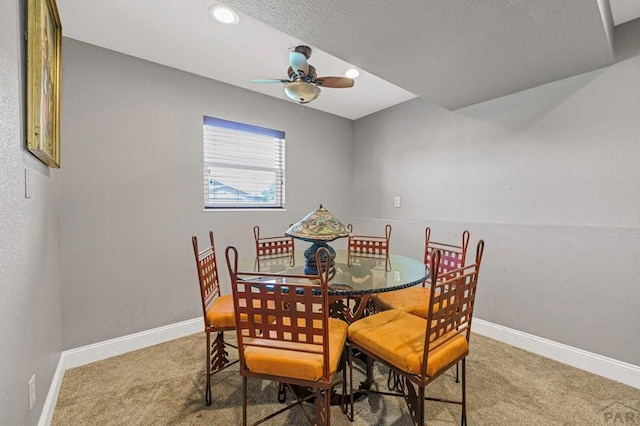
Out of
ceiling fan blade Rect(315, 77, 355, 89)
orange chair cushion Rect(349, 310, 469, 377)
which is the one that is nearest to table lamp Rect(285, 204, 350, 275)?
orange chair cushion Rect(349, 310, 469, 377)

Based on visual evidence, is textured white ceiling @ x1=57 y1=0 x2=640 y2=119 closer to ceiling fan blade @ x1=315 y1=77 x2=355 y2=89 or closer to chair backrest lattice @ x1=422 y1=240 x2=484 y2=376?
ceiling fan blade @ x1=315 y1=77 x2=355 y2=89

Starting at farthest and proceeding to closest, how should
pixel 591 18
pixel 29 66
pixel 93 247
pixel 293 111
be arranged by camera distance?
pixel 293 111 < pixel 93 247 < pixel 591 18 < pixel 29 66

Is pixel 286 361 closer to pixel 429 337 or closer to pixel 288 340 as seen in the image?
pixel 288 340

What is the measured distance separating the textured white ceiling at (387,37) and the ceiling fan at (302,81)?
0.44 feet

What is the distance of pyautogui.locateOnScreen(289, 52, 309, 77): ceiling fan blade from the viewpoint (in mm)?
2029

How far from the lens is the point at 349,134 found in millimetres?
4039

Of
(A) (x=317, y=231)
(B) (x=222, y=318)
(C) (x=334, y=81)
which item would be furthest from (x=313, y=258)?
(C) (x=334, y=81)

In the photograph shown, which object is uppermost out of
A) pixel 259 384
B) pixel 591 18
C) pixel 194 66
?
pixel 194 66

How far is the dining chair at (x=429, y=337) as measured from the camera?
46.8 inches

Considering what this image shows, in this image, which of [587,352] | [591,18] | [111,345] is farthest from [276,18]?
[587,352]

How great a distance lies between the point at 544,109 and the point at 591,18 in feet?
3.00

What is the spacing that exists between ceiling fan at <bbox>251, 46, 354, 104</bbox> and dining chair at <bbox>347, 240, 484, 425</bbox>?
149 centimetres

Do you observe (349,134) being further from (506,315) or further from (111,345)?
(111,345)

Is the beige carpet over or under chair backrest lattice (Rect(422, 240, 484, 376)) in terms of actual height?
under
